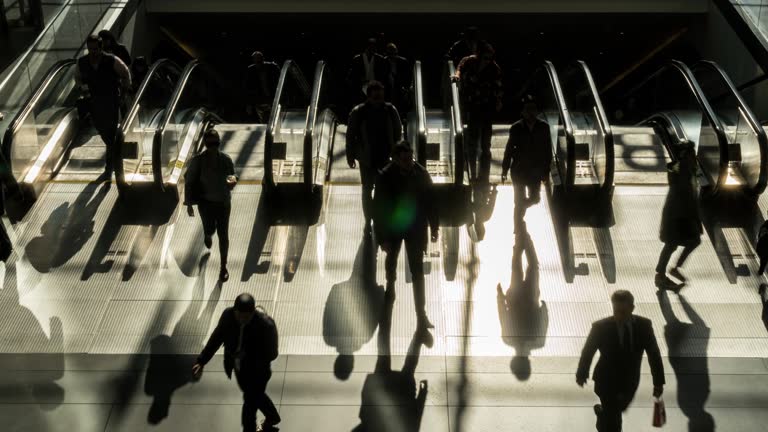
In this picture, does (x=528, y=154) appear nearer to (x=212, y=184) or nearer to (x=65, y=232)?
(x=212, y=184)

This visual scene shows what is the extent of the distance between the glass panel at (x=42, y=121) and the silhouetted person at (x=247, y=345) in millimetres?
5374

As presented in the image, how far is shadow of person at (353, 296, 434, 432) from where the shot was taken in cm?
650

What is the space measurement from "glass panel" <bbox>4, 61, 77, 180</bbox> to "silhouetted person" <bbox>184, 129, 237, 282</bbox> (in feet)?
10.0

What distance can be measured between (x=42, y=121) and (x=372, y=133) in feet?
15.1

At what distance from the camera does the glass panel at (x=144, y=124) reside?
1047 cm

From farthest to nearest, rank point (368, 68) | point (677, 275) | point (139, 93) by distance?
point (368, 68), point (139, 93), point (677, 275)

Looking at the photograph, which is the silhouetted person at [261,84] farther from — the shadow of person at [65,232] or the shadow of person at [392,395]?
the shadow of person at [392,395]

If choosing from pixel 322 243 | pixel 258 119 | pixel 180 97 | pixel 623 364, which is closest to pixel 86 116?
pixel 180 97

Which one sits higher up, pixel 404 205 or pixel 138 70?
pixel 404 205

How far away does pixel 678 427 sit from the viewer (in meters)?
6.46

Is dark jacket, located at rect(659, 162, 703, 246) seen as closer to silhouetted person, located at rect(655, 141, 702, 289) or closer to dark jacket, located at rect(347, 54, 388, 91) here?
silhouetted person, located at rect(655, 141, 702, 289)

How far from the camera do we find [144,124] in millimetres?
11242

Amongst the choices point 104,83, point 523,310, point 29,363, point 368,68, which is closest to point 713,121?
point 523,310

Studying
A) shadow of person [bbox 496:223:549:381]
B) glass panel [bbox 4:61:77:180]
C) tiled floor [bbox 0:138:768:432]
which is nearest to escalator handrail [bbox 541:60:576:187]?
tiled floor [bbox 0:138:768:432]
